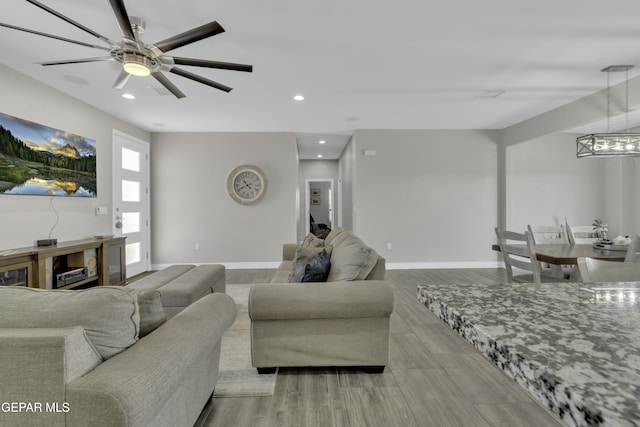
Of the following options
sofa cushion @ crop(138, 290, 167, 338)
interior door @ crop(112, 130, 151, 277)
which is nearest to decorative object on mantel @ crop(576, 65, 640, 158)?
sofa cushion @ crop(138, 290, 167, 338)

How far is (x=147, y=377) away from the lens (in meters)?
0.90

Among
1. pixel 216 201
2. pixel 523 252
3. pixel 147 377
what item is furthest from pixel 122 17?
pixel 216 201

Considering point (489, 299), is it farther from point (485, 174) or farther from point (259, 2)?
point (485, 174)

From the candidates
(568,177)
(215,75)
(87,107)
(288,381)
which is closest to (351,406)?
(288,381)

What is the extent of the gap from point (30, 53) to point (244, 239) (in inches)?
145

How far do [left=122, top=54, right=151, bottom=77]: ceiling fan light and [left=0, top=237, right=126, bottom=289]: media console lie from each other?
1.94 m

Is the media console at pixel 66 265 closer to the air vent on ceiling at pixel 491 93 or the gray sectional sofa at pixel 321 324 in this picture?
the gray sectional sofa at pixel 321 324

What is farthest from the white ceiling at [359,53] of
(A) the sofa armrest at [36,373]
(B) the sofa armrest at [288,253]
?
(A) the sofa armrest at [36,373]

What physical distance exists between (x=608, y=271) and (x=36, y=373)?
214cm

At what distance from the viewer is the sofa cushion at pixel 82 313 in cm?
96

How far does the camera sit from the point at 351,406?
1.71 metres

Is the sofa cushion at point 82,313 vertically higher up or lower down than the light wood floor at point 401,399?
higher up

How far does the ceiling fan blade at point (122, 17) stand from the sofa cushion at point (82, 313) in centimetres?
156

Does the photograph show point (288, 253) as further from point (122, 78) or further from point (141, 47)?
point (141, 47)
